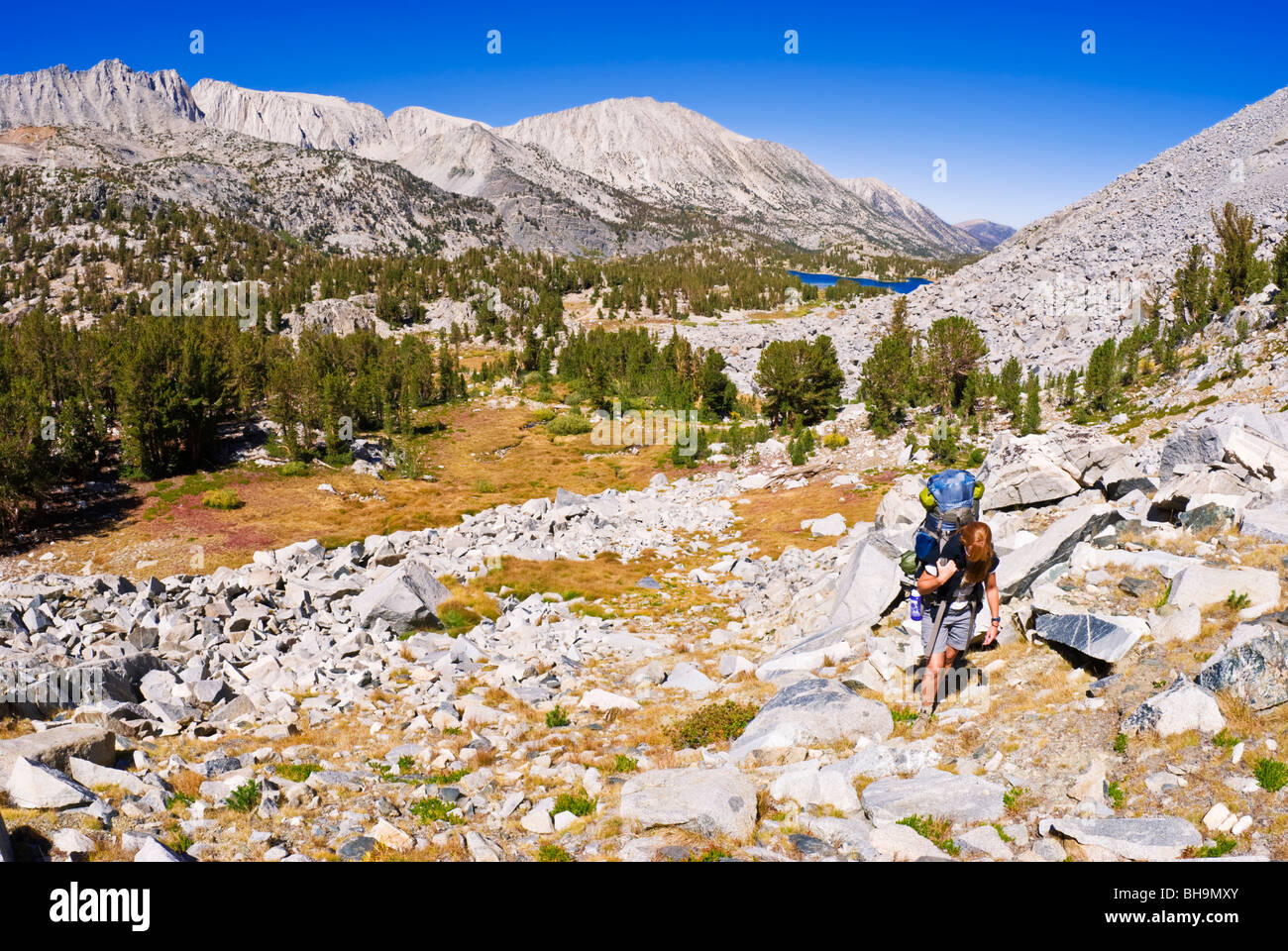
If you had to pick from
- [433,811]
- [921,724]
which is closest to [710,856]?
[433,811]

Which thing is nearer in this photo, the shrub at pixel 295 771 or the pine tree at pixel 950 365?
the shrub at pixel 295 771

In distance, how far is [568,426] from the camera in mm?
68812

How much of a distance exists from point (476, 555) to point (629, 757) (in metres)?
18.4

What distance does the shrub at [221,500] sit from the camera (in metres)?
41.5

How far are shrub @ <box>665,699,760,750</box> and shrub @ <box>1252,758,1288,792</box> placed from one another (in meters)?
6.22

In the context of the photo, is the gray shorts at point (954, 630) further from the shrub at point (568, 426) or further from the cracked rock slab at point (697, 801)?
the shrub at point (568, 426)

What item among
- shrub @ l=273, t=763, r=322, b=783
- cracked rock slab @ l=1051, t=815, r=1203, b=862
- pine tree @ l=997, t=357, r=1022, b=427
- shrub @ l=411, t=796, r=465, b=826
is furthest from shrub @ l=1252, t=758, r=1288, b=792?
pine tree @ l=997, t=357, r=1022, b=427

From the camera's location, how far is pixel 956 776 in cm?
738

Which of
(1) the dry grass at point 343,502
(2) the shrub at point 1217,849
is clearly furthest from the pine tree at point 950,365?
(2) the shrub at point 1217,849

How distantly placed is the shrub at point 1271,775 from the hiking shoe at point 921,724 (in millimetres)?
3735

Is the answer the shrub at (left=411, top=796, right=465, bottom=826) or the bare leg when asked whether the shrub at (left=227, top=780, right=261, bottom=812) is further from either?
the bare leg
